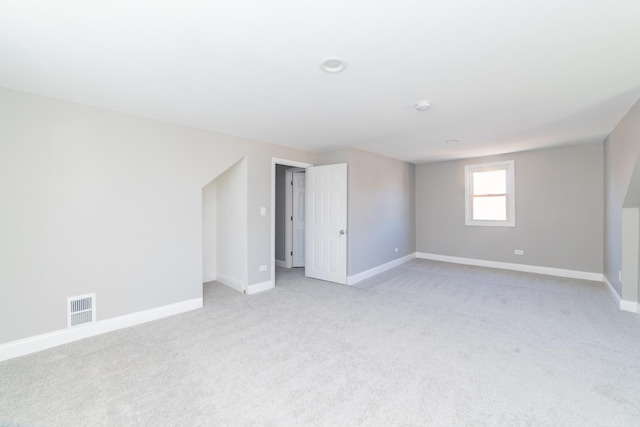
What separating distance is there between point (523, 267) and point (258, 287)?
5.23 metres

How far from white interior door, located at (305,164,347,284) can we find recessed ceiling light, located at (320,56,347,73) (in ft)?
8.81

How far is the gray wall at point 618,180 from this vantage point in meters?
3.10

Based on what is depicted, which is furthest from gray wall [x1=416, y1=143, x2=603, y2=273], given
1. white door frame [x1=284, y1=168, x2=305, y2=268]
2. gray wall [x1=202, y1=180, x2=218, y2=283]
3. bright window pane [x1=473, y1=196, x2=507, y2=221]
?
gray wall [x1=202, y1=180, x2=218, y2=283]

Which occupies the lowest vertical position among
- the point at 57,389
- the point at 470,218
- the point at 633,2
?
the point at 57,389

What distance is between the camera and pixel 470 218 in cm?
620

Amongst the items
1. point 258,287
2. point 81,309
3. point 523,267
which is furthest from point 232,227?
point 523,267

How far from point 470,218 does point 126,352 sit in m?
6.46

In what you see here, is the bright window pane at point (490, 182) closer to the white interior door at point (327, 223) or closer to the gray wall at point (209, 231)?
the white interior door at point (327, 223)

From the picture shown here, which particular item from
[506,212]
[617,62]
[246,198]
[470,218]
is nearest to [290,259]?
[246,198]

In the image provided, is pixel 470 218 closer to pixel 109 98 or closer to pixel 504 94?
pixel 504 94

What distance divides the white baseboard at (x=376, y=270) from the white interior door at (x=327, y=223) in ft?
0.52

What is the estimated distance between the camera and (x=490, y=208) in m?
5.96

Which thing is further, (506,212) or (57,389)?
(506,212)

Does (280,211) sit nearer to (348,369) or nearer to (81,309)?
(81,309)
